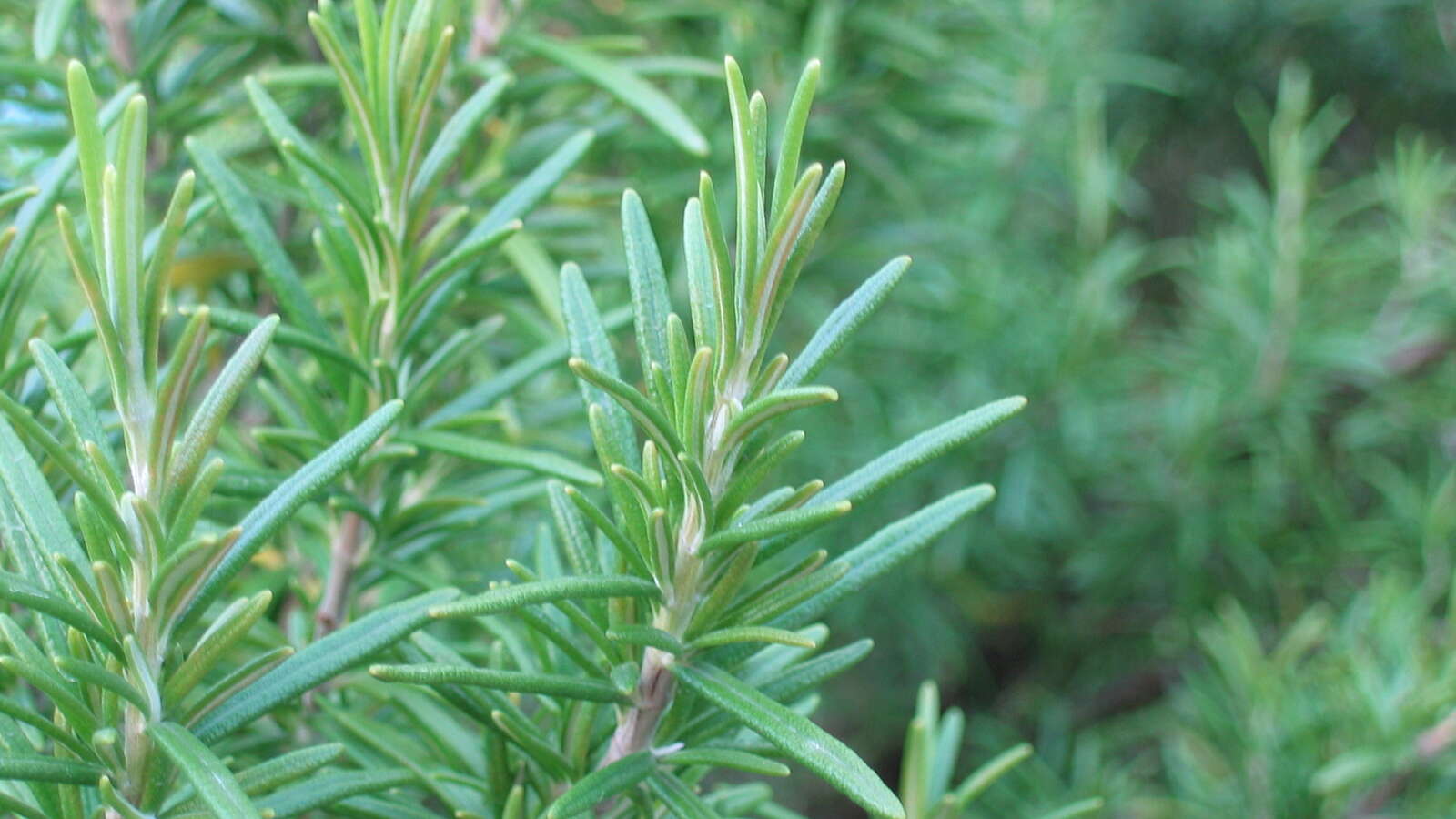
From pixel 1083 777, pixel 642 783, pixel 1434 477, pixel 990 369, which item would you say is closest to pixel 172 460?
pixel 642 783

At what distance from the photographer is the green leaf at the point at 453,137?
467 mm

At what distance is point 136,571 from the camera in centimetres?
32

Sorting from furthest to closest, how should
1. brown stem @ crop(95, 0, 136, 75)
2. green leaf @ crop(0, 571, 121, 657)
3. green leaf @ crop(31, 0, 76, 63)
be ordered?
1. brown stem @ crop(95, 0, 136, 75)
2. green leaf @ crop(31, 0, 76, 63)
3. green leaf @ crop(0, 571, 121, 657)

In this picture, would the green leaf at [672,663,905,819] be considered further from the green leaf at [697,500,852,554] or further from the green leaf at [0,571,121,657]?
the green leaf at [0,571,121,657]

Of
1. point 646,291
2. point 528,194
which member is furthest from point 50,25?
point 646,291

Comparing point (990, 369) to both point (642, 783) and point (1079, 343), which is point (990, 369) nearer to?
point (1079, 343)

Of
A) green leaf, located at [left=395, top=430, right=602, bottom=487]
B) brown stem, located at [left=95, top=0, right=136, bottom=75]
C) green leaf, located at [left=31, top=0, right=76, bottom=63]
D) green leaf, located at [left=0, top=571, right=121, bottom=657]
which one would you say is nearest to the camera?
green leaf, located at [left=0, top=571, right=121, bottom=657]

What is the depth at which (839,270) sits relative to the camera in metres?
1.04

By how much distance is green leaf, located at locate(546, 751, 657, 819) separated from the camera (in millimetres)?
333

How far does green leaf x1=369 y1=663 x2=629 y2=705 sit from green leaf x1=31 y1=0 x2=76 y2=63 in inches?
14.1

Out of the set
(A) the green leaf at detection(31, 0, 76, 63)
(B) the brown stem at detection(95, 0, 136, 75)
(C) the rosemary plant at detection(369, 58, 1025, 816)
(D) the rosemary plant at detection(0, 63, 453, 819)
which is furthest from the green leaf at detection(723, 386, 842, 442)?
(B) the brown stem at detection(95, 0, 136, 75)

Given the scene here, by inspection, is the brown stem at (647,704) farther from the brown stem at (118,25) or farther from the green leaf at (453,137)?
the brown stem at (118,25)

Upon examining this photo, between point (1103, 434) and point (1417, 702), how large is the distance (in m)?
0.52

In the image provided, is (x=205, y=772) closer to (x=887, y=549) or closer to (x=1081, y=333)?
(x=887, y=549)
